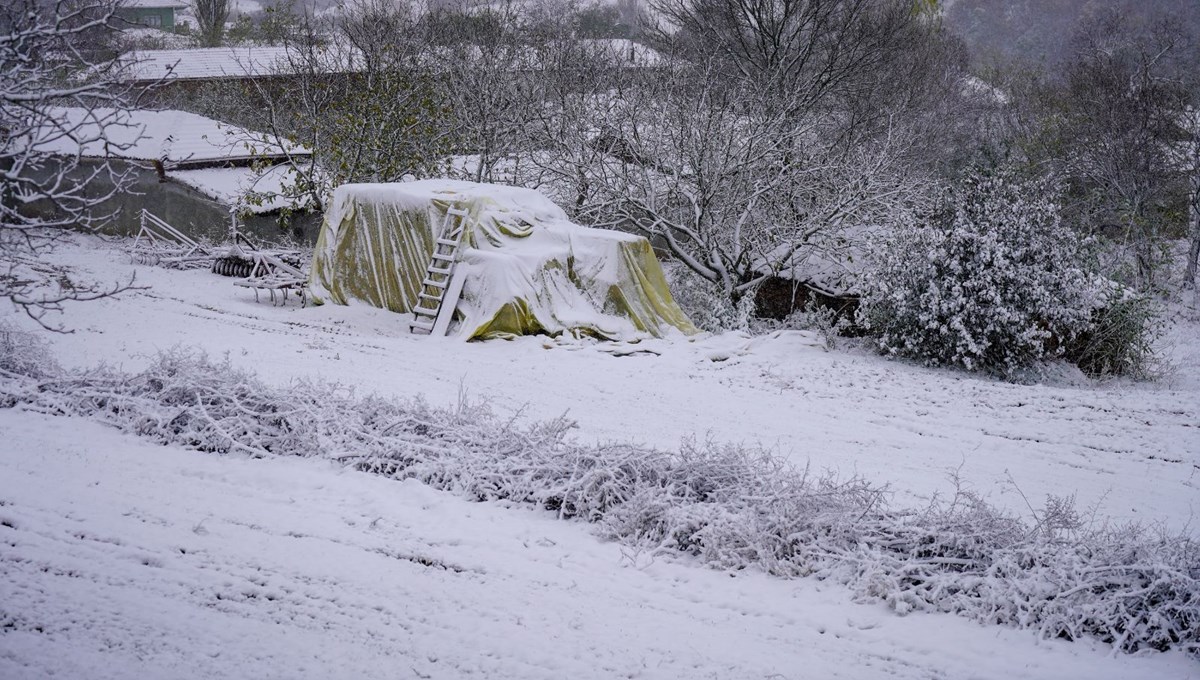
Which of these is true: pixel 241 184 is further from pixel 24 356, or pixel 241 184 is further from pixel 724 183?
pixel 24 356

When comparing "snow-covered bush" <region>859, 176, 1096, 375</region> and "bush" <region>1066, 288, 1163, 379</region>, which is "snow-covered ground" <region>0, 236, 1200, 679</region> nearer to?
"snow-covered bush" <region>859, 176, 1096, 375</region>

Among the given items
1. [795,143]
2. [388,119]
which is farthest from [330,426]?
[388,119]

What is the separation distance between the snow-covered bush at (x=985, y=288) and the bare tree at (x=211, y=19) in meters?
42.0

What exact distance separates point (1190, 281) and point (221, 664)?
73.5 feet

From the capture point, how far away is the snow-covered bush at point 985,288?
11133mm

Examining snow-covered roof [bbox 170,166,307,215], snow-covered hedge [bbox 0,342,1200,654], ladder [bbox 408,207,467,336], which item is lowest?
snow-covered hedge [bbox 0,342,1200,654]

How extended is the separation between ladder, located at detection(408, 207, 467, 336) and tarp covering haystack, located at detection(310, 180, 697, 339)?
12 centimetres

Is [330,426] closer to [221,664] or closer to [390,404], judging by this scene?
[390,404]

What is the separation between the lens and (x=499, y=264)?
12.3 m

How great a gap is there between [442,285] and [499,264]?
945mm

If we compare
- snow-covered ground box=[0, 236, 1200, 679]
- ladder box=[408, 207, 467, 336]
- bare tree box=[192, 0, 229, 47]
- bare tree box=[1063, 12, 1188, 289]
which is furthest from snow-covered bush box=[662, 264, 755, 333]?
bare tree box=[192, 0, 229, 47]

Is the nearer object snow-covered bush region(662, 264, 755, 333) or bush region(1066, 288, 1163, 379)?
bush region(1066, 288, 1163, 379)

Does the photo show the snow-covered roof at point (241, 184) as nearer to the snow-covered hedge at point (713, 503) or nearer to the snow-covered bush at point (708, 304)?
the snow-covered bush at point (708, 304)

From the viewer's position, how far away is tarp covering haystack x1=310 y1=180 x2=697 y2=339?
484 inches
